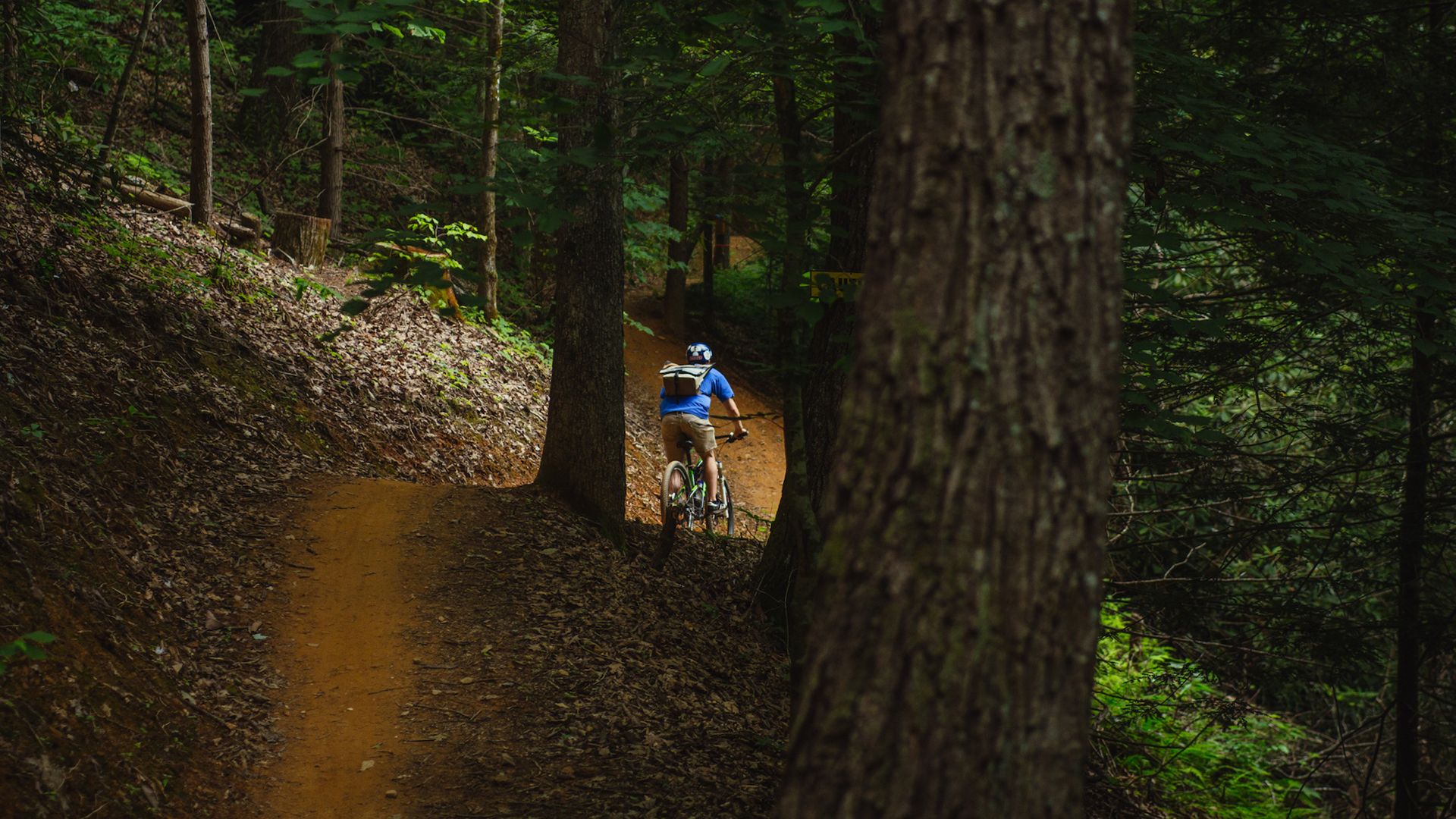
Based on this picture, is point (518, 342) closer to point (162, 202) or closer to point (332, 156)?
point (332, 156)

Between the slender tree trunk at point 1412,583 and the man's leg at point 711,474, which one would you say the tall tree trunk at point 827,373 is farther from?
the slender tree trunk at point 1412,583

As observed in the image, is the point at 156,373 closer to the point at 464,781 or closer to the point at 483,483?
the point at 483,483

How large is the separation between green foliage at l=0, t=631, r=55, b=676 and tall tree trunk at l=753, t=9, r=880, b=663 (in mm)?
3125

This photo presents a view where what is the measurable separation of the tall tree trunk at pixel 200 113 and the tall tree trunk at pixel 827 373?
7.69 meters

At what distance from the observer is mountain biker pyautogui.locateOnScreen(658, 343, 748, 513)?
31.1 ft

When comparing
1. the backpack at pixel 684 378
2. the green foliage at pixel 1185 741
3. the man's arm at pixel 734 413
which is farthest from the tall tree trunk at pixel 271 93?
the green foliage at pixel 1185 741

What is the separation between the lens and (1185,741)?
9008mm

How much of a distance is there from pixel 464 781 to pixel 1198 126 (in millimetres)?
4998

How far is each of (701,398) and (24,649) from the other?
643 cm

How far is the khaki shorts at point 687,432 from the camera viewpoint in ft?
31.2

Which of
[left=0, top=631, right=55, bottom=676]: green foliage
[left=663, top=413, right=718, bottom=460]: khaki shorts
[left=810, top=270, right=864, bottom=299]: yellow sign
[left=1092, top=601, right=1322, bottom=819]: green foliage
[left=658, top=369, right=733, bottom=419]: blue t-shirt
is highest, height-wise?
[left=810, top=270, right=864, bottom=299]: yellow sign

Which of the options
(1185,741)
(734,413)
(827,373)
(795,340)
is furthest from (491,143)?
(1185,741)

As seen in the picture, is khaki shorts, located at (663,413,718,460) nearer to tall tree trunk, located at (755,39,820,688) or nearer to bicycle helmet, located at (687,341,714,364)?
bicycle helmet, located at (687,341,714,364)

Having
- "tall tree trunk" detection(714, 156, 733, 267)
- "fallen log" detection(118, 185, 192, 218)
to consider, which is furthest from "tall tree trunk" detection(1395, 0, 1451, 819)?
"fallen log" detection(118, 185, 192, 218)
